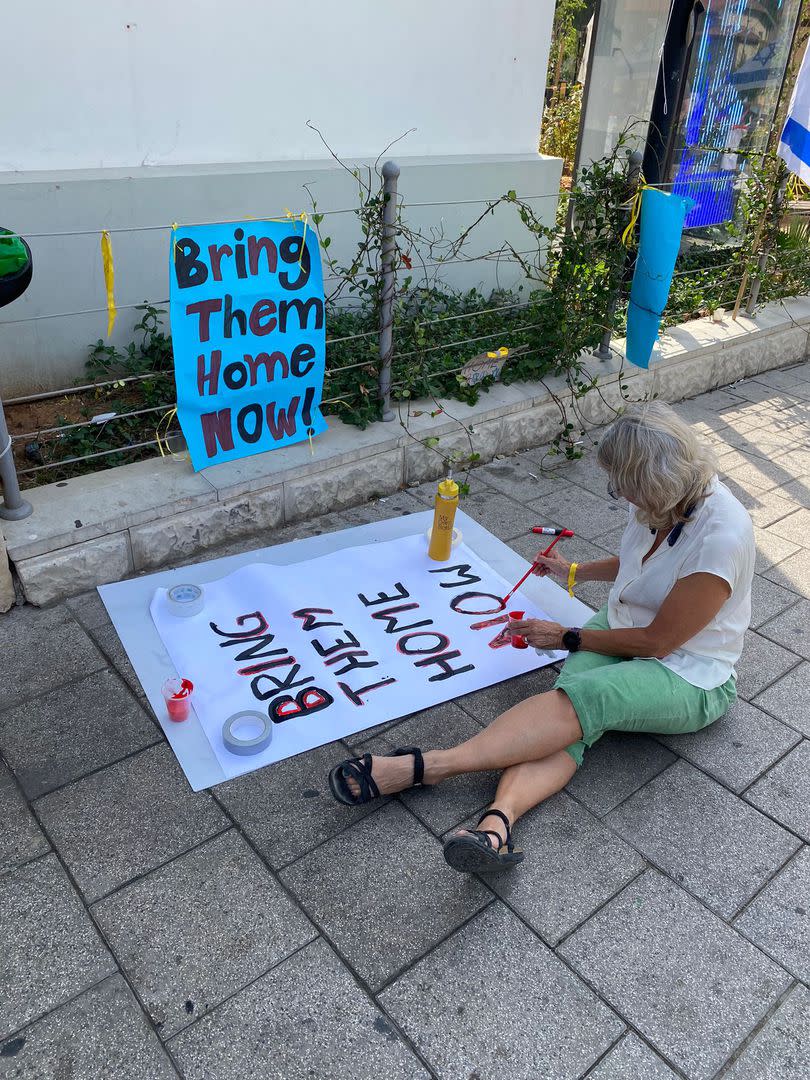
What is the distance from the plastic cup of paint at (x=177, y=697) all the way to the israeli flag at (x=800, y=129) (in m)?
5.25

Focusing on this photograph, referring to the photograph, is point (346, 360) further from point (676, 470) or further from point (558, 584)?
point (676, 470)

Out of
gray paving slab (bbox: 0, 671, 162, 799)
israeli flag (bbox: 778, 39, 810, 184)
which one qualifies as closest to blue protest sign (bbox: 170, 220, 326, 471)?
gray paving slab (bbox: 0, 671, 162, 799)

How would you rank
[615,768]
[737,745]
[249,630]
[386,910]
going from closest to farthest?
[386,910] < [615,768] < [737,745] < [249,630]

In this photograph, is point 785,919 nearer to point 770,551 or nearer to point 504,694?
point 504,694

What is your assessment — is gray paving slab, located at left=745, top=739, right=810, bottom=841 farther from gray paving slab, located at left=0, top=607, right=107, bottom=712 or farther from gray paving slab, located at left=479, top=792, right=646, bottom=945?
gray paving slab, located at left=0, top=607, right=107, bottom=712

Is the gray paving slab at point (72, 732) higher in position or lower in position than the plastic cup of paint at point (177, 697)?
lower

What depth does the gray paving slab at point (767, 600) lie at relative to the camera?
3414 millimetres

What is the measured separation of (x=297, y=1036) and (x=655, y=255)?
151 inches

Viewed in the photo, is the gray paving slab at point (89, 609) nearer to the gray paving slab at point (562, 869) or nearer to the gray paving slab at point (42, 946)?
the gray paving slab at point (42, 946)

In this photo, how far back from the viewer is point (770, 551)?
12.7ft

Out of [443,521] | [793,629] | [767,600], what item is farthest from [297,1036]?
[767,600]

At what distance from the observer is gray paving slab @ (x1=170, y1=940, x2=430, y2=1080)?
1.79m

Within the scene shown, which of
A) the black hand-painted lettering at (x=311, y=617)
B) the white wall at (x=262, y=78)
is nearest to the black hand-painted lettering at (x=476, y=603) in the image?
the black hand-painted lettering at (x=311, y=617)

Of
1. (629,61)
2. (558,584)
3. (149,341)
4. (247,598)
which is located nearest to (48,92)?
(149,341)
